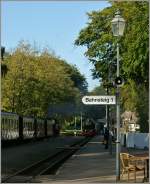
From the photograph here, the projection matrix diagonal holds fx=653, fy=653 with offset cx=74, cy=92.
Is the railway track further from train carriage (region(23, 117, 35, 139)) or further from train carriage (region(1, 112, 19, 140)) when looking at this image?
train carriage (region(23, 117, 35, 139))

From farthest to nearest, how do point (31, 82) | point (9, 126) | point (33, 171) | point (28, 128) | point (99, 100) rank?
1. point (31, 82)
2. point (28, 128)
3. point (9, 126)
4. point (33, 171)
5. point (99, 100)

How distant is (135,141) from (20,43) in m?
38.9

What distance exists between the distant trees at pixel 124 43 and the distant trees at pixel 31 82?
2186 cm

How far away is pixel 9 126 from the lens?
54.5 metres

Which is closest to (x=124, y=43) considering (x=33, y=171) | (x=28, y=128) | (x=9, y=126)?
(x=33, y=171)

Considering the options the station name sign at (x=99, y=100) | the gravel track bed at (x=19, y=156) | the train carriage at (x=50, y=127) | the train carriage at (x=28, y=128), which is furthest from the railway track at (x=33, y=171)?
the train carriage at (x=50, y=127)

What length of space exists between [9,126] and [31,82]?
2690 centimetres

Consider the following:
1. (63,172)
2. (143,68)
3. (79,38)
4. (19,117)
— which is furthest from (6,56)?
(63,172)

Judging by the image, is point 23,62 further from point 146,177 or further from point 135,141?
point 146,177

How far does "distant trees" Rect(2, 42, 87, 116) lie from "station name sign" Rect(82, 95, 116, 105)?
57.6 metres

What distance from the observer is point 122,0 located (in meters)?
45.4

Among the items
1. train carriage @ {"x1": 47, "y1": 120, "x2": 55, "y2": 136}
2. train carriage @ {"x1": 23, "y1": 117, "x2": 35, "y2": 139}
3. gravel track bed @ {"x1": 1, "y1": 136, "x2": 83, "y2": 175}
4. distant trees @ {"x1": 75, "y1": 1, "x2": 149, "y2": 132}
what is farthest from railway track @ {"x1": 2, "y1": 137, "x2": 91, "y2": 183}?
train carriage @ {"x1": 47, "y1": 120, "x2": 55, "y2": 136}

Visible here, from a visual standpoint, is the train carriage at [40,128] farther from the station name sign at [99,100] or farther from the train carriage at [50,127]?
the station name sign at [99,100]

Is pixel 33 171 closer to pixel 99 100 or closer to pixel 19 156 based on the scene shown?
pixel 99 100
